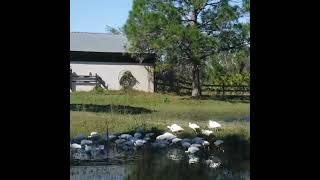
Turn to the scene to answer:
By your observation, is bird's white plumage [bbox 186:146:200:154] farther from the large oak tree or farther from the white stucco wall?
the large oak tree

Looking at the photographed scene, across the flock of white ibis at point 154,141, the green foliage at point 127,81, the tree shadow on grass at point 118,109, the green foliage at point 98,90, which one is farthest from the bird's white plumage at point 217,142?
the green foliage at point 98,90

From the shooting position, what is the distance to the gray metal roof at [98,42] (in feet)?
5.76

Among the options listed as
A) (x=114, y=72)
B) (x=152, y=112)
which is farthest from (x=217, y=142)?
(x=114, y=72)

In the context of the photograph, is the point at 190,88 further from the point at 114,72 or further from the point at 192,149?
the point at 114,72

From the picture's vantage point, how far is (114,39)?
3135mm

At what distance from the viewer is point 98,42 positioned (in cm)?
232

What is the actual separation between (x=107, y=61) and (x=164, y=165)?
2.47 feet

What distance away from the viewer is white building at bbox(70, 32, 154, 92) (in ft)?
6.68

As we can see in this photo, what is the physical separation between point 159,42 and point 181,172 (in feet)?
5.96

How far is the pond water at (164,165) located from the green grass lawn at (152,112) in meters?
0.16

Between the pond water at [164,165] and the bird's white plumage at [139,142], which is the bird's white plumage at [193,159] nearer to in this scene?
the pond water at [164,165]
